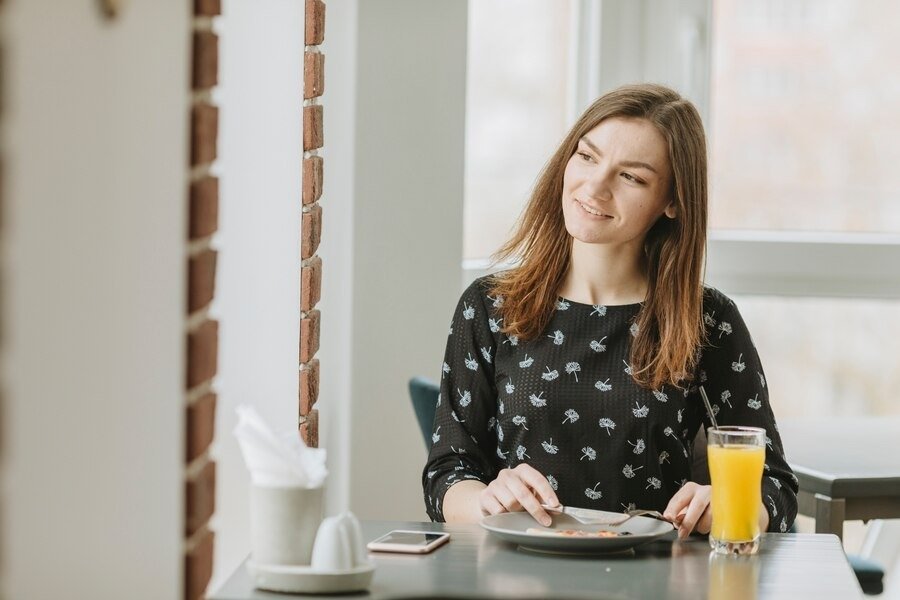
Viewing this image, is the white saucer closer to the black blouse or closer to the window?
the black blouse

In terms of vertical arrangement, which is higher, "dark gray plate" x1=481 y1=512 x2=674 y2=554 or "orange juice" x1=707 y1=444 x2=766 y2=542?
"orange juice" x1=707 y1=444 x2=766 y2=542

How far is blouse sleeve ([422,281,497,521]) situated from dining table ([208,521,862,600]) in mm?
355

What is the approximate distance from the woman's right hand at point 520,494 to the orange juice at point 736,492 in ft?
0.70

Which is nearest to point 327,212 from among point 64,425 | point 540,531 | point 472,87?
point 472,87

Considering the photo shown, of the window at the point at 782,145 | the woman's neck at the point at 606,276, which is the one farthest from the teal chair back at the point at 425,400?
the window at the point at 782,145

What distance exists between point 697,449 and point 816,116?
164cm

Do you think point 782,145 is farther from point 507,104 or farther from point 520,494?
point 520,494

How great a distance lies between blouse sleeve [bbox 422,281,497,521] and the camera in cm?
194

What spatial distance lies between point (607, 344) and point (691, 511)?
1.37ft

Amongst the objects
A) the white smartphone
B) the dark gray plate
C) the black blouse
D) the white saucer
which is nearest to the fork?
the dark gray plate

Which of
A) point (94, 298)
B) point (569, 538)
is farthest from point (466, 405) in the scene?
point (94, 298)

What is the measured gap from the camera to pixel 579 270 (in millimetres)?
2043

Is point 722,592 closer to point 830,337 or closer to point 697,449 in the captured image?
point 697,449

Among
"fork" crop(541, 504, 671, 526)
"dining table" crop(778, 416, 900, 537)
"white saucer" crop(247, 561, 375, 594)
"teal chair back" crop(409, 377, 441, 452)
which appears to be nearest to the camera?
"white saucer" crop(247, 561, 375, 594)
